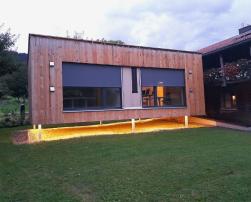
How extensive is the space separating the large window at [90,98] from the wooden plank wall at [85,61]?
316 mm

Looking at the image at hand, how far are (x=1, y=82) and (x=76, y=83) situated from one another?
38.6ft

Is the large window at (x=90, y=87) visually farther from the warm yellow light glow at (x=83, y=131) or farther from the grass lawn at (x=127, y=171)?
the grass lawn at (x=127, y=171)

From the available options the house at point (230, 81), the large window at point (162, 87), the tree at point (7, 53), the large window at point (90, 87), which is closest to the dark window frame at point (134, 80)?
the large window at point (162, 87)

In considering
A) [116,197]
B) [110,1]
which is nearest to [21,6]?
[110,1]

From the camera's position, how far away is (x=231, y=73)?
17281 millimetres

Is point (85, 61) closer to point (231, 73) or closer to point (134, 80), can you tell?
point (134, 80)

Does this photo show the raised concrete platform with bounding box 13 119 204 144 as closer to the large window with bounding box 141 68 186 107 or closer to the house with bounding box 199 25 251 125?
the large window with bounding box 141 68 186 107

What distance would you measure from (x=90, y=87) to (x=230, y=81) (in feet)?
27.1

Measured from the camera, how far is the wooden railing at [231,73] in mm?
16484

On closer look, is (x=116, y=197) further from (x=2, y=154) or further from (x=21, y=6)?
(x=21, y=6)

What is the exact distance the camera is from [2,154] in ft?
31.7

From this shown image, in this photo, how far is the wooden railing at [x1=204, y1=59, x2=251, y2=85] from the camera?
54.1 ft

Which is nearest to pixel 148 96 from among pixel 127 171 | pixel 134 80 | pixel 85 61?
pixel 134 80

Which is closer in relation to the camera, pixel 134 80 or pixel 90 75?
pixel 90 75
